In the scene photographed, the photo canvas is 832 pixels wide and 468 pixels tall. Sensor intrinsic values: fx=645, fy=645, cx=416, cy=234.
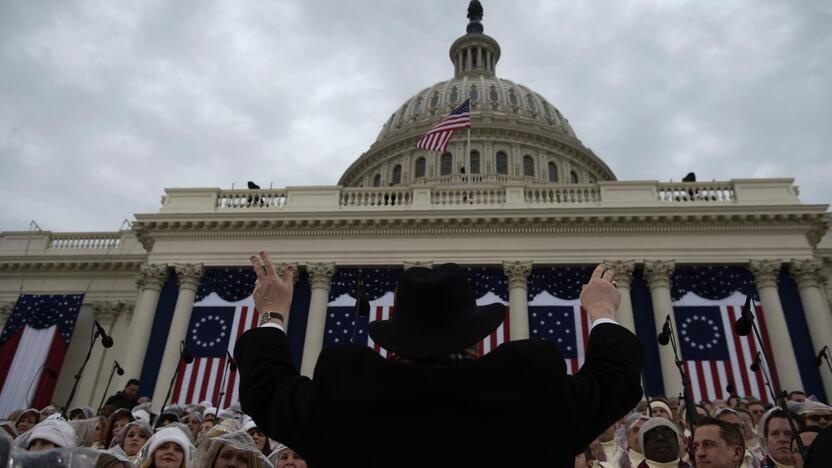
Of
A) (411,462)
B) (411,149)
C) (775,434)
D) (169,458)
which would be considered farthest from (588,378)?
(411,149)

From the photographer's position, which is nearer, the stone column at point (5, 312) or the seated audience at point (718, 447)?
the seated audience at point (718, 447)

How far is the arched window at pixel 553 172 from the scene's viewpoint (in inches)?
1980

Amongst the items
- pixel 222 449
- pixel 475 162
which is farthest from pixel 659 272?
pixel 475 162

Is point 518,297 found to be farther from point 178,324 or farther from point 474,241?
point 178,324

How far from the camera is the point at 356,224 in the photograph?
81.9ft

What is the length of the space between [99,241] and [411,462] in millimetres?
32628

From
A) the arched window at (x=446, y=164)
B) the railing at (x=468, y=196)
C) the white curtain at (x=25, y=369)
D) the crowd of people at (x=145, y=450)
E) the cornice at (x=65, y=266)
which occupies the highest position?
the arched window at (x=446, y=164)

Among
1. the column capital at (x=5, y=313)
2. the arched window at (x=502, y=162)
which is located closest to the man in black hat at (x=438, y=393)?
the column capital at (x=5, y=313)

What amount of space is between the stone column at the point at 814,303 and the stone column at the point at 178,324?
21.6 m

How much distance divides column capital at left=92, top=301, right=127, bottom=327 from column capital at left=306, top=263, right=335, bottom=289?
10831mm

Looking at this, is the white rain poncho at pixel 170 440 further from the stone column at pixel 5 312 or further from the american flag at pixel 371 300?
the stone column at pixel 5 312

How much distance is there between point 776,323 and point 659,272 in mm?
4025

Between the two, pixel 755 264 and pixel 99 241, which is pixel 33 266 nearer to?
pixel 99 241

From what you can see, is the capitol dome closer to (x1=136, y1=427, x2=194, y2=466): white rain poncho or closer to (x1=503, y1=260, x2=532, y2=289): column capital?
(x1=503, y1=260, x2=532, y2=289): column capital
